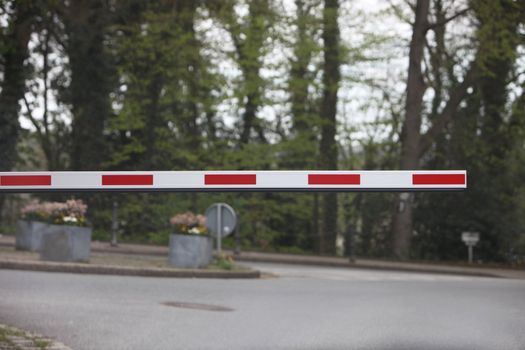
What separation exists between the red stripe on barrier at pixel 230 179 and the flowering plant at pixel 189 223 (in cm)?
1149

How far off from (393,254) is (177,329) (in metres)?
17.2

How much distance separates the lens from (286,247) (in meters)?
29.7

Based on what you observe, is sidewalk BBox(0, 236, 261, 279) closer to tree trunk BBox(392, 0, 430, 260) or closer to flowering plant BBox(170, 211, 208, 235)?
flowering plant BBox(170, 211, 208, 235)

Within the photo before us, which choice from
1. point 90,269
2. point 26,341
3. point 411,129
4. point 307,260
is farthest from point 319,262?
point 26,341

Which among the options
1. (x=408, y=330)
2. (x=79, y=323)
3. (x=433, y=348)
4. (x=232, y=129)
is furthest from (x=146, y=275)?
(x=232, y=129)

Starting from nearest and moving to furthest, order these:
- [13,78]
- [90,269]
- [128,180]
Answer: [128,180]
[90,269]
[13,78]

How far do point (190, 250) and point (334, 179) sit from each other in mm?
12599

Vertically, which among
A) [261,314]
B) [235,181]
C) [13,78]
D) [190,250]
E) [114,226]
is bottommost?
[261,314]

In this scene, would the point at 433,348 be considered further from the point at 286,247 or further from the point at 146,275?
the point at 286,247

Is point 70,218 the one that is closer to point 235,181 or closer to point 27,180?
point 27,180

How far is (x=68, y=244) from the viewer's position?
17750 mm

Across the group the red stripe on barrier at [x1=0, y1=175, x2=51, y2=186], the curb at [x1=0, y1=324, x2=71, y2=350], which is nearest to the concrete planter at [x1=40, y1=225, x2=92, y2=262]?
the curb at [x1=0, y1=324, x2=71, y2=350]

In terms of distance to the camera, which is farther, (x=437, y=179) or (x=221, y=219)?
(x=221, y=219)

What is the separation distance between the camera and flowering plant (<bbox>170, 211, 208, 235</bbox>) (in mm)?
18859
